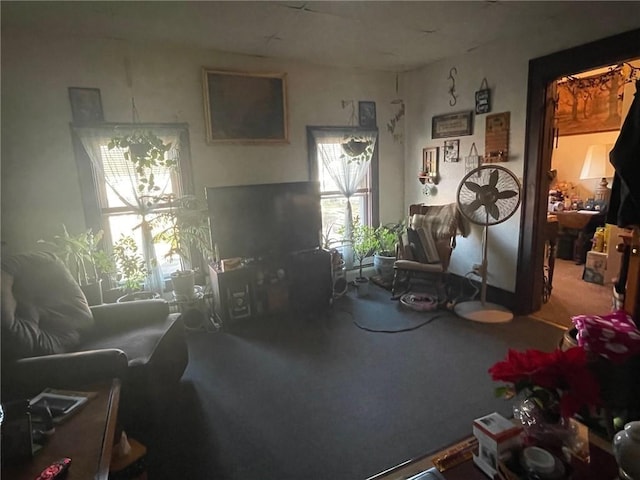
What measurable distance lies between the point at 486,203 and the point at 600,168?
8.89ft

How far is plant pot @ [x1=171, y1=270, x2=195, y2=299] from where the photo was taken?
314cm

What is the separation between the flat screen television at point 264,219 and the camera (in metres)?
3.25

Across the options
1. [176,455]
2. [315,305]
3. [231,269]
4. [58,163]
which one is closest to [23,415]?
[176,455]

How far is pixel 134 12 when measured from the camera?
245cm

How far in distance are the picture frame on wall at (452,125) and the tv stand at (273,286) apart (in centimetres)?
176

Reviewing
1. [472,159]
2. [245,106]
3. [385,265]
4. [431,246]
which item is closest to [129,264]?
[245,106]

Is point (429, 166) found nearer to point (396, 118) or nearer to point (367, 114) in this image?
point (396, 118)

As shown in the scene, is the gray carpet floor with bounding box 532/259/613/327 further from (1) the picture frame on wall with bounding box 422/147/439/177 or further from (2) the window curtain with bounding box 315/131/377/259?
(2) the window curtain with bounding box 315/131/377/259

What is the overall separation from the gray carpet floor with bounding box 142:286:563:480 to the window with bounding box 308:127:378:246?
1.34m

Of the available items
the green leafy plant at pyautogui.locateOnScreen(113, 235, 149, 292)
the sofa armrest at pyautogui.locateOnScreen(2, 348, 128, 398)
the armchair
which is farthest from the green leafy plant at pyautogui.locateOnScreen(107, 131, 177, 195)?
the armchair

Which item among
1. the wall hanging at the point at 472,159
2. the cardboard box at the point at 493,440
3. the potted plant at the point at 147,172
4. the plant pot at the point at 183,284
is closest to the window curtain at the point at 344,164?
the wall hanging at the point at 472,159

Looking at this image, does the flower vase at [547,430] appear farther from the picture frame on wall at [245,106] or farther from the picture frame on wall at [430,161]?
the picture frame on wall at [430,161]

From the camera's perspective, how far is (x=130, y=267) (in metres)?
3.11

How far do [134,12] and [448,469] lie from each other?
304cm
